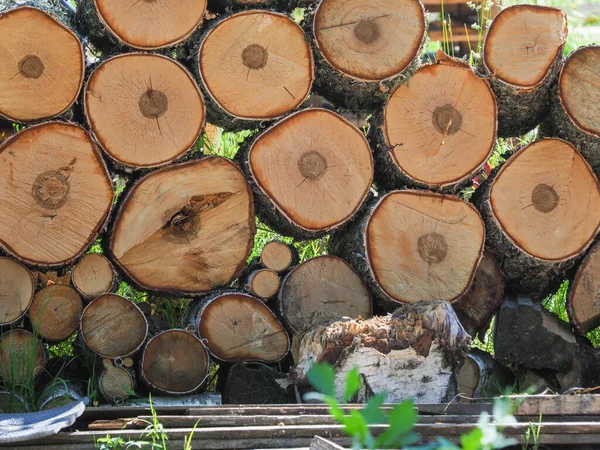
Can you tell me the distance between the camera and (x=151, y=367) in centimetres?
351

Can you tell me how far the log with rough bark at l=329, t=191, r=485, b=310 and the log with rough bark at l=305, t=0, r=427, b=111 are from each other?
1.69ft

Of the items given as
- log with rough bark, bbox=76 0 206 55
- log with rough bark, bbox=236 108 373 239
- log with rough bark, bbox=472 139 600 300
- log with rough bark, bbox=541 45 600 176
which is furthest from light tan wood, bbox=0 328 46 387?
log with rough bark, bbox=541 45 600 176

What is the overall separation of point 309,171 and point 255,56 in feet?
1.72

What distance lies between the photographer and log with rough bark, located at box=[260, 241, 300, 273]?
3775 mm

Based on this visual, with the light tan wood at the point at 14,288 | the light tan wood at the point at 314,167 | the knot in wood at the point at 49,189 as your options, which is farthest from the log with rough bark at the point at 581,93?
the light tan wood at the point at 14,288

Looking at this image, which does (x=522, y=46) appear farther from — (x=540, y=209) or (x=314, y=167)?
(x=314, y=167)

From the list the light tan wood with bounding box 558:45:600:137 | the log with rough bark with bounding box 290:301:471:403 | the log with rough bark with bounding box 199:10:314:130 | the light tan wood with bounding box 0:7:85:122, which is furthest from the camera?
the light tan wood with bounding box 558:45:600:137

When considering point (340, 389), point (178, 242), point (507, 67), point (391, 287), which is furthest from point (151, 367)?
point (507, 67)

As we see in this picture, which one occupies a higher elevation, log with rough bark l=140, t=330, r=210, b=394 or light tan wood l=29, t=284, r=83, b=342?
light tan wood l=29, t=284, r=83, b=342

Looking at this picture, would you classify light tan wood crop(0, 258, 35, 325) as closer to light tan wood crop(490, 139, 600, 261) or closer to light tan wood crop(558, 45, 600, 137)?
light tan wood crop(490, 139, 600, 261)

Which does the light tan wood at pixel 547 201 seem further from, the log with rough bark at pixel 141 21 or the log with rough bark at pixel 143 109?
the log with rough bark at pixel 141 21

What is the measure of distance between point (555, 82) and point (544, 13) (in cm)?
31

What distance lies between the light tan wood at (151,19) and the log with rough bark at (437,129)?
3.01 feet

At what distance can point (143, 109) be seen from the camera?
3.54 metres
